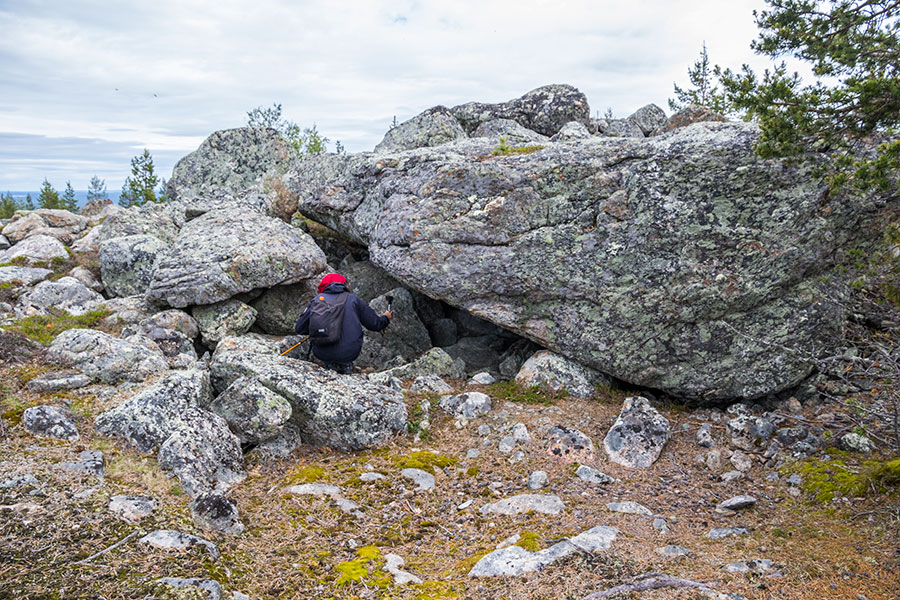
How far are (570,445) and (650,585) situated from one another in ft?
13.1

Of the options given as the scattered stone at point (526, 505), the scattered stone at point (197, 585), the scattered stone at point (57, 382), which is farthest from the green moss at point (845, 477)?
the scattered stone at point (57, 382)

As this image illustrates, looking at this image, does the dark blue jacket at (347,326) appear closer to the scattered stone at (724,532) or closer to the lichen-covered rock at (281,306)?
the lichen-covered rock at (281,306)

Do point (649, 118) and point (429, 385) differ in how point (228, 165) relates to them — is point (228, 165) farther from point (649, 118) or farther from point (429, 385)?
point (649, 118)

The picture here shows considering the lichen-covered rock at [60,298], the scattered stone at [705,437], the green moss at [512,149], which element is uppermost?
the green moss at [512,149]

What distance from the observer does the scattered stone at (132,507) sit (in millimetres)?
6363

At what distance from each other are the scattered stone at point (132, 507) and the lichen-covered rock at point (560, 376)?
7.43 metres

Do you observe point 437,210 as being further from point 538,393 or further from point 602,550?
point 602,550

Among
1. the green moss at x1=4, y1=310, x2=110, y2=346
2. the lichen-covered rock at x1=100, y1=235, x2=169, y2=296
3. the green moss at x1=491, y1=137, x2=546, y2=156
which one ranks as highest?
the green moss at x1=491, y1=137, x2=546, y2=156

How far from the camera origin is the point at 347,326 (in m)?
11.4

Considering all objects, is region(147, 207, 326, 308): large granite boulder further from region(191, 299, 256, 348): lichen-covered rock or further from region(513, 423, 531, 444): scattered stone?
region(513, 423, 531, 444): scattered stone

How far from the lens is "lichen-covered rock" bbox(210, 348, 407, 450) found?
375 inches

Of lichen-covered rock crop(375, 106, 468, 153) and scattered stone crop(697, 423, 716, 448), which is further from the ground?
lichen-covered rock crop(375, 106, 468, 153)


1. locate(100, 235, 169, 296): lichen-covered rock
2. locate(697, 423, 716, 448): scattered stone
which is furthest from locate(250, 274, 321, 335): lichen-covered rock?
locate(697, 423, 716, 448): scattered stone

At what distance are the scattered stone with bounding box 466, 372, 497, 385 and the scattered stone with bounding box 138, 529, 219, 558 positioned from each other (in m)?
6.89
